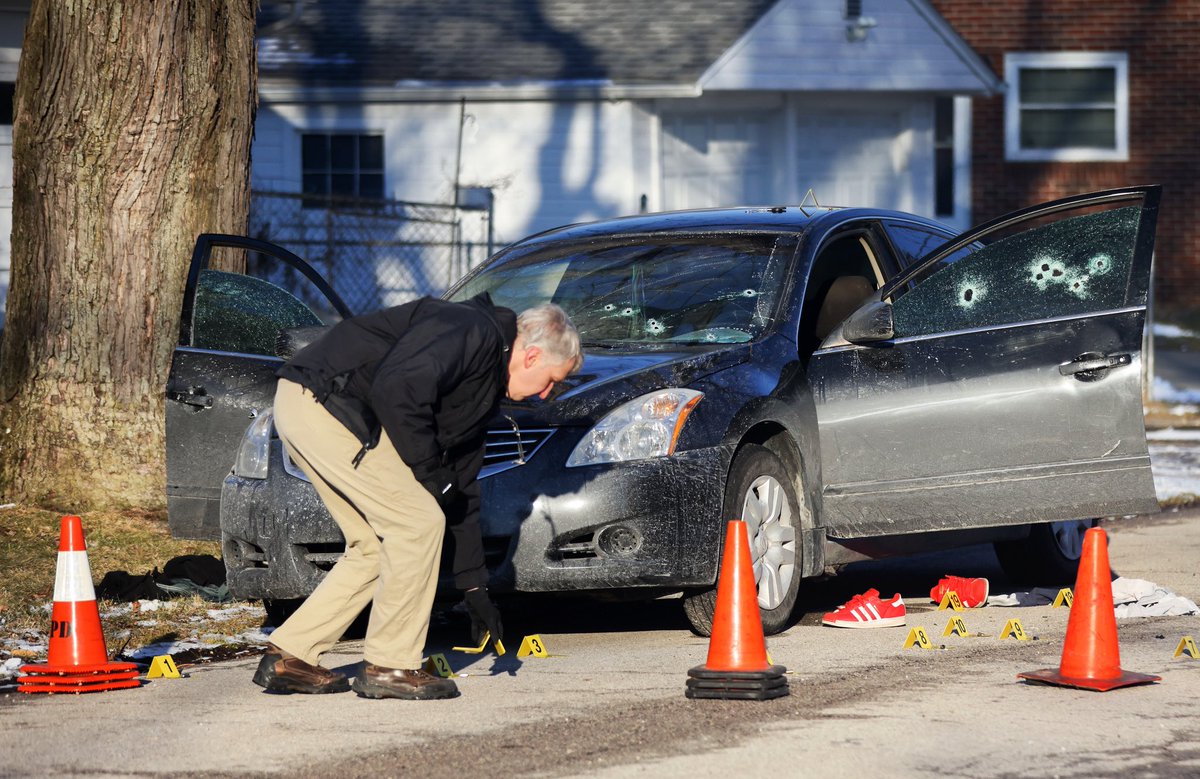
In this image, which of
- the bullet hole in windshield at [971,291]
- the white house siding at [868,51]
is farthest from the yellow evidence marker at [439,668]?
the white house siding at [868,51]

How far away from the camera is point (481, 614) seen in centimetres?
584

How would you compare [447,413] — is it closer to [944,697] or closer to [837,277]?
[944,697]

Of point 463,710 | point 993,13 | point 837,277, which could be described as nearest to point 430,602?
point 463,710

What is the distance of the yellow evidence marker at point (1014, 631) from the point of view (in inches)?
279

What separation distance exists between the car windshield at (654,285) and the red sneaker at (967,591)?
163cm

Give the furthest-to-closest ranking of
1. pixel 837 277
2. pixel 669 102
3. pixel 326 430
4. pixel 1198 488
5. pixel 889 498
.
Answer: pixel 669 102, pixel 1198 488, pixel 837 277, pixel 889 498, pixel 326 430

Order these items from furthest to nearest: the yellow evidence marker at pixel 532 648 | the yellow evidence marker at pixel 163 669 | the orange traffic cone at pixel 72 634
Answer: the yellow evidence marker at pixel 532 648
the yellow evidence marker at pixel 163 669
the orange traffic cone at pixel 72 634

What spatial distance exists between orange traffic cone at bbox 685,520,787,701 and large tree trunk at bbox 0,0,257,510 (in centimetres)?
449

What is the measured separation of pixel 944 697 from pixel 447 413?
186 cm

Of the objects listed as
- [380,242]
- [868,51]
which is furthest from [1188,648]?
[868,51]

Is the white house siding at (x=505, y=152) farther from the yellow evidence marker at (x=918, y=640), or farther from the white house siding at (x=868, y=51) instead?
the yellow evidence marker at (x=918, y=640)

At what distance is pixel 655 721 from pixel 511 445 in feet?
4.96

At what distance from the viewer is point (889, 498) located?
7375 millimetres

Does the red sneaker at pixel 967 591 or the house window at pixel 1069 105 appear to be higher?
the house window at pixel 1069 105
